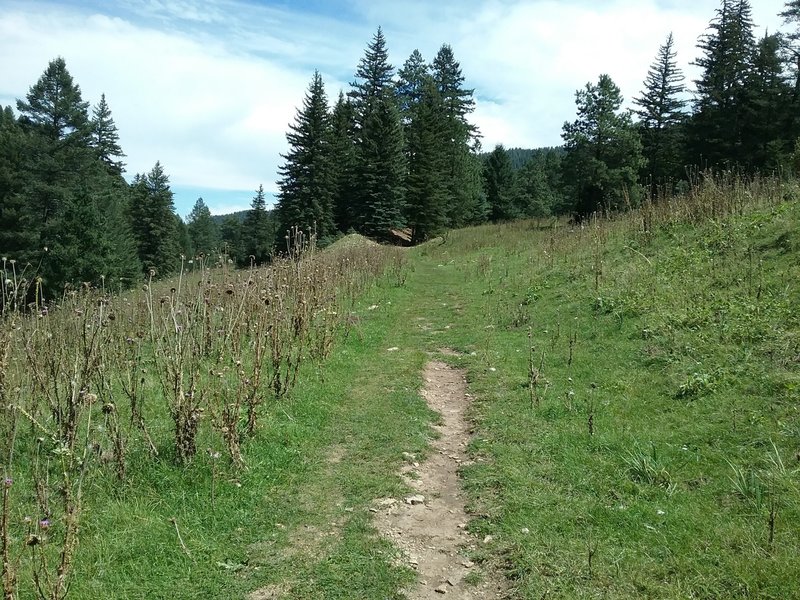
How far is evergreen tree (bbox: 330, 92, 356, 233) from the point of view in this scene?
40.2 m

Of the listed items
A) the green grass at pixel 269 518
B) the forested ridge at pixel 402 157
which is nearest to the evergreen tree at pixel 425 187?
the forested ridge at pixel 402 157

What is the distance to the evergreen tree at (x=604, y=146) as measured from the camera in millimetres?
33188

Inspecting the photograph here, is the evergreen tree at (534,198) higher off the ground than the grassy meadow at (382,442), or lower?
higher

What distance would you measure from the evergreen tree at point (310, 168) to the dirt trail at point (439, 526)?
3289cm

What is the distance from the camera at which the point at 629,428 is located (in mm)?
5309

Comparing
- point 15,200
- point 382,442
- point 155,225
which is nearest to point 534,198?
point 155,225

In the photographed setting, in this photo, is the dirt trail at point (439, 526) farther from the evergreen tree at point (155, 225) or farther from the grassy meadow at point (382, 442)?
the evergreen tree at point (155, 225)

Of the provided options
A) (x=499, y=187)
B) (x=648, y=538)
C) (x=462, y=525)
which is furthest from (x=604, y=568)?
(x=499, y=187)

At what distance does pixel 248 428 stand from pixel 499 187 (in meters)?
56.7

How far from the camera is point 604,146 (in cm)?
3378

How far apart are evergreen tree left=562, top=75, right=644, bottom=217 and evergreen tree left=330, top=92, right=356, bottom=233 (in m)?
16.9

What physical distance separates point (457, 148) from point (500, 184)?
1478 centimetres

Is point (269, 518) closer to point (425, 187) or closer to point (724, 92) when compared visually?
point (425, 187)

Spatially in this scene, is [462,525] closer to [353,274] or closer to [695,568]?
[695,568]
